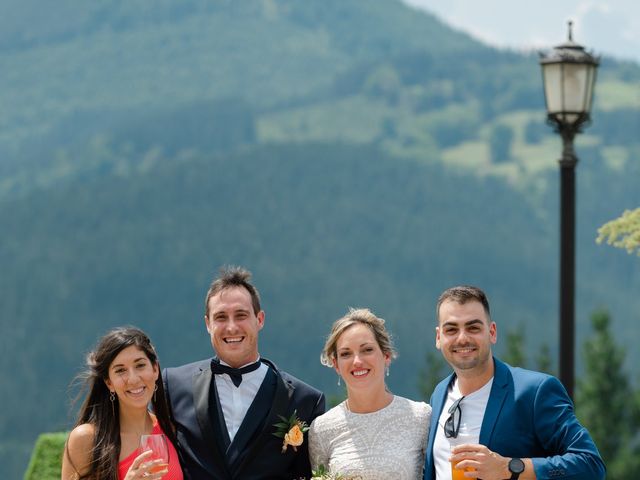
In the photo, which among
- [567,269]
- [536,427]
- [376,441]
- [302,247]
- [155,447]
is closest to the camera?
[536,427]

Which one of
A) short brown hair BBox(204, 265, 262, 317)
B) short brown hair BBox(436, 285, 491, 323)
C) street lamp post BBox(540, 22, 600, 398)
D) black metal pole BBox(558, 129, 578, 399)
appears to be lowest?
short brown hair BBox(436, 285, 491, 323)

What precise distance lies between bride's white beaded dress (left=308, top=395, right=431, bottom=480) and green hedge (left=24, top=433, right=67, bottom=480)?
4408mm

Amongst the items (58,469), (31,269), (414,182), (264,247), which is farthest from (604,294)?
(58,469)

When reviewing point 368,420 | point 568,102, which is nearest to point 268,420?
point 368,420

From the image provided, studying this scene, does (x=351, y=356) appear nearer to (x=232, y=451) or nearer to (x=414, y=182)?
(x=232, y=451)

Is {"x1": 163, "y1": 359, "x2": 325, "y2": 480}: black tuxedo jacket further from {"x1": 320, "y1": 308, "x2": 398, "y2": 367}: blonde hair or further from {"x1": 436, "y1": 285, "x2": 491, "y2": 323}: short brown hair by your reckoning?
{"x1": 436, "y1": 285, "x2": 491, "y2": 323}: short brown hair

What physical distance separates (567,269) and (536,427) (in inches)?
159

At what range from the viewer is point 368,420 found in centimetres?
527

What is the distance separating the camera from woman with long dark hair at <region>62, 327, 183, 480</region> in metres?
5.14

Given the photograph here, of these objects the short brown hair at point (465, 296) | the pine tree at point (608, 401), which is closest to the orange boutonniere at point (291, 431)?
the short brown hair at point (465, 296)

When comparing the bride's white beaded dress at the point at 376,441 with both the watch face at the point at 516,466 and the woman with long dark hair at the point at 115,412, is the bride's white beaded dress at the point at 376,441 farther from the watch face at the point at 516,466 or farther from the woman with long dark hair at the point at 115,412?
the woman with long dark hair at the point at 115,412

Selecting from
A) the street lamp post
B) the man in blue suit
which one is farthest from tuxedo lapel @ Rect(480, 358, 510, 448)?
the street lamp post

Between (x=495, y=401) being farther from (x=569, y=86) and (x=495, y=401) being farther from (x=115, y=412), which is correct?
(x=569, y=86)

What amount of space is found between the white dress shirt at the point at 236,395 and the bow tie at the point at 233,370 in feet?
0.07
